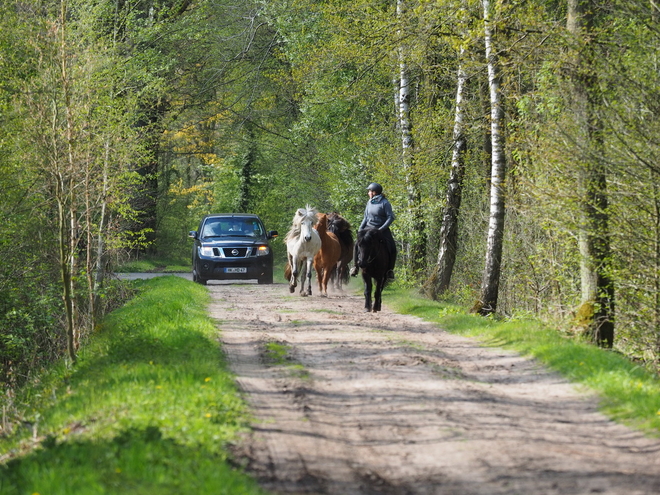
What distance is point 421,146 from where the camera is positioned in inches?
793

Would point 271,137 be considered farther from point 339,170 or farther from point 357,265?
point 357,265

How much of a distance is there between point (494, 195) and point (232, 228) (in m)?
13.0

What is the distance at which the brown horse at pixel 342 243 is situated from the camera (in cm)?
2250

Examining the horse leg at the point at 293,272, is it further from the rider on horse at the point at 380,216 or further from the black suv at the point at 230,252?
the black suv at the point at 230,252

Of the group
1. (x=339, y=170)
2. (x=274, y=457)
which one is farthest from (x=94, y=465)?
(x=339, y=170)

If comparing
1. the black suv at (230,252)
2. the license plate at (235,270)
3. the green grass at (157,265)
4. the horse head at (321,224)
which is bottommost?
the green grass at (157,265)

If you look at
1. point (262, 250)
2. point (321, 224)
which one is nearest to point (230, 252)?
point (262, 250)

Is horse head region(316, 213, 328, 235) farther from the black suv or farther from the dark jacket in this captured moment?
the black suv

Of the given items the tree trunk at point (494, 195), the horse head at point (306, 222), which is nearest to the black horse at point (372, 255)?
the tree trunk at point (494, 195)

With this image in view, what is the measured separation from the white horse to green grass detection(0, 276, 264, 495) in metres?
8.12

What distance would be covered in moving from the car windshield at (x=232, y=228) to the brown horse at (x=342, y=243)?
5.12 m

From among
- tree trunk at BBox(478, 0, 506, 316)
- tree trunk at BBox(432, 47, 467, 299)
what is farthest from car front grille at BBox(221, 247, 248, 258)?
tree trunk at BBox(478, 0, 506, 316)

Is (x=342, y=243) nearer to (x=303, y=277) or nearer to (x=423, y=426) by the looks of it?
(x=303, y=277)

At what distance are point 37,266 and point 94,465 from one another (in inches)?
585
